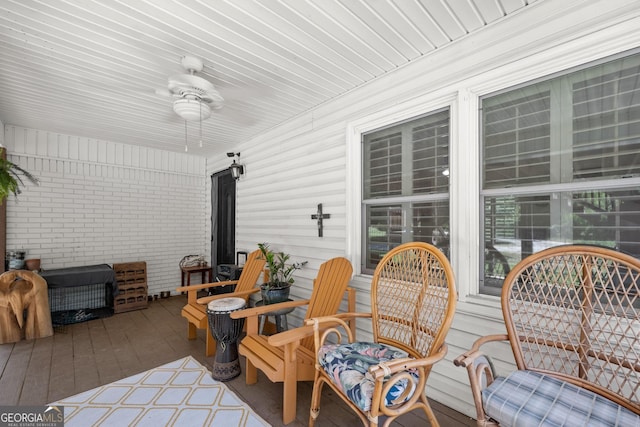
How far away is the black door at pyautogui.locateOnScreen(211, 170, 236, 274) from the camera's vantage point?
5107mm

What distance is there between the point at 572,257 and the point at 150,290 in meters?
6.05

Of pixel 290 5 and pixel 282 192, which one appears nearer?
pixel 290 5

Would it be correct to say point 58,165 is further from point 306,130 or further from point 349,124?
point 349,124

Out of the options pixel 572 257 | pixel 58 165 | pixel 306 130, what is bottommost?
pixel 572 257

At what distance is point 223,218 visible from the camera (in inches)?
214

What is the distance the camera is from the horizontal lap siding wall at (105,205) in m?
4.21

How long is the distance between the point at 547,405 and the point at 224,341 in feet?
7.73

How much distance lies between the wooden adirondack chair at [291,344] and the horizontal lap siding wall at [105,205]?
385 cm

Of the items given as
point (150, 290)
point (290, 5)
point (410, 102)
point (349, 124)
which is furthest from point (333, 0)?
point (150, 290)

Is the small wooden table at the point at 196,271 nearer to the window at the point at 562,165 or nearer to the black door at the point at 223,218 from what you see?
the black door at the point at 223,218

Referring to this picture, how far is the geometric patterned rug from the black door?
2539 millimetres

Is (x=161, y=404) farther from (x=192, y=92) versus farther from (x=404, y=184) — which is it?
(x=404, y=184)

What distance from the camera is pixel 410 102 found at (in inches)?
96.9

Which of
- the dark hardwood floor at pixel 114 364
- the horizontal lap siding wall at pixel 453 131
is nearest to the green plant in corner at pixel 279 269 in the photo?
the horizontal lap siding wall at pixel 453 131
